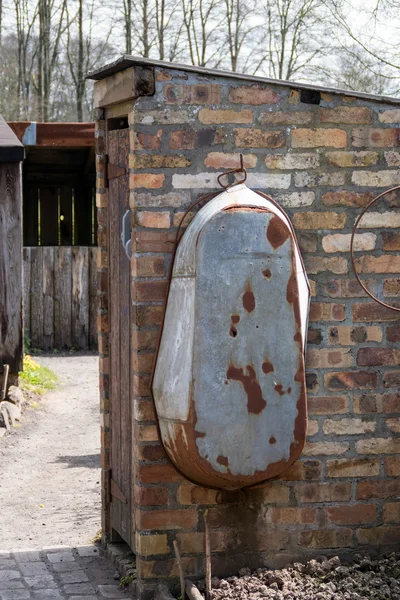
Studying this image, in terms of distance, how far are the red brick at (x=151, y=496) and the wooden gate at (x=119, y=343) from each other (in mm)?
342

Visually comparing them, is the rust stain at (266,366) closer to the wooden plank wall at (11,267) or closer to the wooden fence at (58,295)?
the wooden plank wall at (11,267)

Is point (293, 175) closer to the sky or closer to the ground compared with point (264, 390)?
closer to the sky

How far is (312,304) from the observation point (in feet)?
13.6

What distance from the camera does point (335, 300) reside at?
416 cm

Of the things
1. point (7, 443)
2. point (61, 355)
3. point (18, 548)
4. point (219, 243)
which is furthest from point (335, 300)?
point (61, 355)

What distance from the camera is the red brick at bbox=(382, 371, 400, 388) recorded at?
4223 mm

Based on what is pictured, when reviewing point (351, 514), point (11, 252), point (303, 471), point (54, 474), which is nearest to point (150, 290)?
point (303, 471)

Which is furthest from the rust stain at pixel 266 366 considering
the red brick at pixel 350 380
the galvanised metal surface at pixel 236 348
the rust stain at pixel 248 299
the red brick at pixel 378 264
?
the red brick at pixel 378 264

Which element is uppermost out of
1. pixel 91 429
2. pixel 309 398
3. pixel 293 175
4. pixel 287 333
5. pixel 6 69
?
pixel 6 69

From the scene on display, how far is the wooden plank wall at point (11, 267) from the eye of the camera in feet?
29.3

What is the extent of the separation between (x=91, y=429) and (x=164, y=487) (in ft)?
15.1

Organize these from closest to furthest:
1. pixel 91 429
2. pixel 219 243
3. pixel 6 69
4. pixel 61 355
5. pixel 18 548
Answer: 1. pixel 219 243
2. pixel 18 548
3. pixel 91 429
4. pixel 61 355
5. pixel 6 69

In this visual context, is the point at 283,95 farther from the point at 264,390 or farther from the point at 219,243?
the point at 264,390

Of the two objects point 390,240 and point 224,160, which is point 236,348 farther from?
point 390,240
